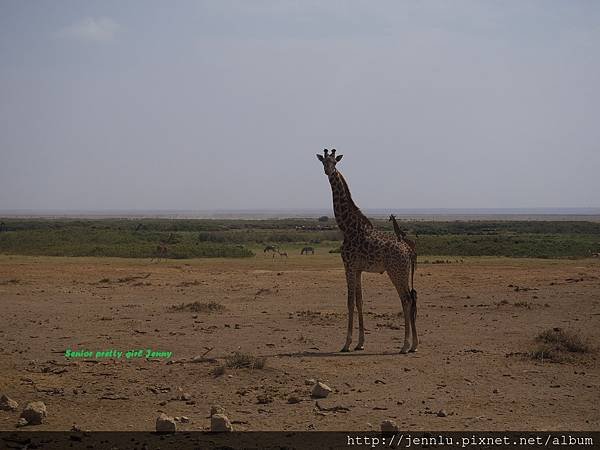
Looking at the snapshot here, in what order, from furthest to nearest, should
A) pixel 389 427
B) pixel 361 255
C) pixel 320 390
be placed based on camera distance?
1. pixel 361 255
2. pixel 320 390
3. pixel 389 427

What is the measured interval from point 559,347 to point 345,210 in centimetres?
511

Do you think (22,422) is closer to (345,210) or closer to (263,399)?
(263,399)

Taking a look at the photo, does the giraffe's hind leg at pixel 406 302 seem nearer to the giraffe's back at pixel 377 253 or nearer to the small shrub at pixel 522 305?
the giraffe's back at pixel 377 253

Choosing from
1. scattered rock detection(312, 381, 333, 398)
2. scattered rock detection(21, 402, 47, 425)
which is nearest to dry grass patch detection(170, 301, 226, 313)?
scattered rock detection(312, 381, 333, 398)

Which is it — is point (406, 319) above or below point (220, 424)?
above

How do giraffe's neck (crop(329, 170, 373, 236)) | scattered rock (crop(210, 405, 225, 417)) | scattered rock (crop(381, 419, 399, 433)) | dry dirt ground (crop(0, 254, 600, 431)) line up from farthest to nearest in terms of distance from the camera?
giraffe's neck (crop(329, 170, 373, 236)) < dry dirt ground (crop(0, 254, 600, 431)) < scattered rock (crop(210, 405, 225, 417)) < scattered rock (crop(381, 419, 399, 433))

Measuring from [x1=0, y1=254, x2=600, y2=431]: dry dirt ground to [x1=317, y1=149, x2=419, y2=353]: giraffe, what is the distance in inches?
26.6

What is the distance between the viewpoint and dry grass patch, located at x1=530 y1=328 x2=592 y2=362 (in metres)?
12.6

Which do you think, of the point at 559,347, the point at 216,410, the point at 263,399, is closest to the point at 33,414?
the point at 216,410

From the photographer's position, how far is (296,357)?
12688 mm

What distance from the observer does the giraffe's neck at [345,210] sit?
1427 centimetres

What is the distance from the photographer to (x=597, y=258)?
135ft

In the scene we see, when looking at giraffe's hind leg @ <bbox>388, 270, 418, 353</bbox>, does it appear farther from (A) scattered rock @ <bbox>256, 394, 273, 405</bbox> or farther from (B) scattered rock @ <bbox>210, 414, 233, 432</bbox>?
(B) scattered rock @ <bbox>210, 414, 233, 432</bbox>

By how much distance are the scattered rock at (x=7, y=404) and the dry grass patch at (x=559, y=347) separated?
906cm
